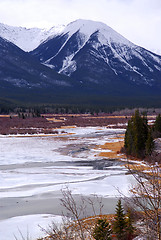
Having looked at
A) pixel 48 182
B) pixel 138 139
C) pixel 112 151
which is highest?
pixel 138 139

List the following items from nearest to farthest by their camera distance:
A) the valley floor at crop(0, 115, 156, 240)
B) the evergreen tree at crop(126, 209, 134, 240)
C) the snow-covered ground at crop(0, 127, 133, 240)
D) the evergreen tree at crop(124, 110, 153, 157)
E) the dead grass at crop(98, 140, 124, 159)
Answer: the evergreen tree at crop(126, 209, 134, 240) < the valley floor at crop(0, 115, 156, 240) < the snow-covered ground at crop(0, 127, 133, 240) < the evergreen tree at crop(124, 110, 153, 157) < the dead grass at crop(98, 140, 124, 159)

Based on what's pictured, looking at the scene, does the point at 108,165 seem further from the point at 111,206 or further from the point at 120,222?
the point at 120,222

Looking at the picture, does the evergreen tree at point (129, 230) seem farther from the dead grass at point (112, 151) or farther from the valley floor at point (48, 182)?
the dead grass at point (112, 151)

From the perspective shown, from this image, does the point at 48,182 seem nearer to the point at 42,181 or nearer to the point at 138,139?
the point at 42,181

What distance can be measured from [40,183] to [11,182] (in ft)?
6.02

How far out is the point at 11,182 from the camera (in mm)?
20781

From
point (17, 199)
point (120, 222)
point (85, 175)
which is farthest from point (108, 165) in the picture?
point (120, 222)

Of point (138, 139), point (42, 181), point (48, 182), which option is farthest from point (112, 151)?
point (48, 182)

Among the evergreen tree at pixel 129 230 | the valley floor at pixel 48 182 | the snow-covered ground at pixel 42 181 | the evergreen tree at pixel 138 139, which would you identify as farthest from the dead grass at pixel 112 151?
the evergreen tree at pixel 129 230

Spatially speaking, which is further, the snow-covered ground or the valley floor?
the snow-covered ground

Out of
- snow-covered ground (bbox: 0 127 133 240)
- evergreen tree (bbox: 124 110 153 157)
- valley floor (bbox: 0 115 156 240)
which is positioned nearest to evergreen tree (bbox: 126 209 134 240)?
valley floor (bbox: 0 115 156 240)

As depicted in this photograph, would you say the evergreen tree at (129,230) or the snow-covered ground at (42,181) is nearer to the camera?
the evergreen tree at (129,230)

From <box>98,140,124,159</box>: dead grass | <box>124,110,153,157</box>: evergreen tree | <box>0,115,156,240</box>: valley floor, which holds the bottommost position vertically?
<box>0,115,156,240</box>: valley floor

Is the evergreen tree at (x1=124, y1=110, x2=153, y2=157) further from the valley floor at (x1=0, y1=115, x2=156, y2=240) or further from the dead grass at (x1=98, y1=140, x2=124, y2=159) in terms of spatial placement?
the valley floor at (x1=0, y1=115, x2=156, y2=240)
